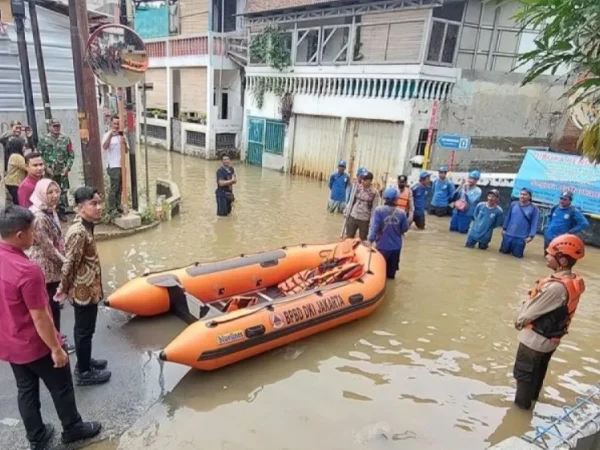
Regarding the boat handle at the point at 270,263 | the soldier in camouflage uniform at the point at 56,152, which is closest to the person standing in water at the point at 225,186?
the soldier in camouflage uniform at the point at 56,152

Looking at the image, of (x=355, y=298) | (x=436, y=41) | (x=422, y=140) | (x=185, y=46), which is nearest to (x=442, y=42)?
(x=436, y=41)

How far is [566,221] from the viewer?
305 inches

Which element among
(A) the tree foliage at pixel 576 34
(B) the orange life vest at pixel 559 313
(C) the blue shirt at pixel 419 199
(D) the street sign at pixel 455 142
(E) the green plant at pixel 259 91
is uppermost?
(A) the tree foliage at pixel 576 34

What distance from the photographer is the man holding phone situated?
746 cm

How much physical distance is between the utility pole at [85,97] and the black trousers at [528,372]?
20.7 feet

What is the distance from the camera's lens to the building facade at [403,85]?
12016mm

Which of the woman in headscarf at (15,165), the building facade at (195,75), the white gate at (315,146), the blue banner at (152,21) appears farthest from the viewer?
the blue banner at (152,21)

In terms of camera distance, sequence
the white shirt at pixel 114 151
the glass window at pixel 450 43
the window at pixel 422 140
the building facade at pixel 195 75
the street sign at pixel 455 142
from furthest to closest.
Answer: the building facade at pixel 195 75 < the window at pixel 422 140 < the glass window at pixel 450 43 < the street sign at pixel 455 142 < the white shirt at pixel 114 151

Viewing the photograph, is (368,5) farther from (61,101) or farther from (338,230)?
(61,101)

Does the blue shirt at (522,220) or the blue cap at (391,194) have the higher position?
the blue cap at (391,194)

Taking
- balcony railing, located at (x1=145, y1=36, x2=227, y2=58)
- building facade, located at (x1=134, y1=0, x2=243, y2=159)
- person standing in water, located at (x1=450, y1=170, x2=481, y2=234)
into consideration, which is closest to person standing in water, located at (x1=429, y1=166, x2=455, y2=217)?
person standing in water, located at (x1=450, y1=170, x2=481, y2=234)

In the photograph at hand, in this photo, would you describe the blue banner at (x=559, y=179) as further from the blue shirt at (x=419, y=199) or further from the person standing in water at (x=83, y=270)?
the person standing in water at (x=83, y=270)

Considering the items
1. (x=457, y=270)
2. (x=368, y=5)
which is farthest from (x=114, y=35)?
Answer: (x=368, y=5)

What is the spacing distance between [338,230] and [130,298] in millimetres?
5260
